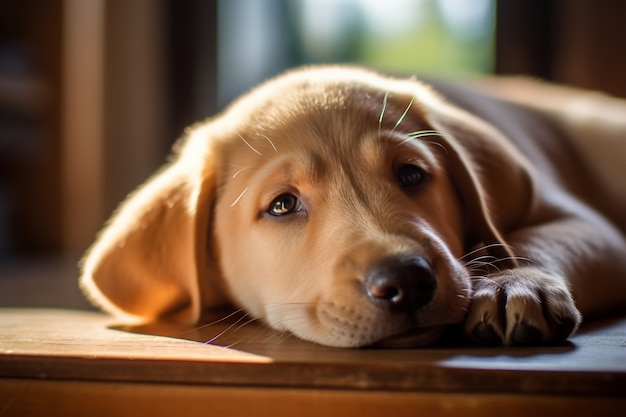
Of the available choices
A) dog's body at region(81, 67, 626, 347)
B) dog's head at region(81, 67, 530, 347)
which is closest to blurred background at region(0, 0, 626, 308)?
dog's body at region(81, 67, 626, 347)

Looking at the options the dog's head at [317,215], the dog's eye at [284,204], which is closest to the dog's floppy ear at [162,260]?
the dog's head at [317,215]

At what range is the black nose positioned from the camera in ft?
6.95

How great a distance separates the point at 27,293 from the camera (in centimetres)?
506

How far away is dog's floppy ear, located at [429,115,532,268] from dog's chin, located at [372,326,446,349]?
0.57 meters

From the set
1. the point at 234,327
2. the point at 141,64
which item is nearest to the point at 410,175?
the point at 234,327

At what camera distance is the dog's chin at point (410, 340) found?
2223 millimetres

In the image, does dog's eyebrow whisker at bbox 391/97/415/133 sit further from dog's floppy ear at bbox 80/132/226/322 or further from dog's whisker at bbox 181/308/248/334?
dog's whisker at bbox 181/308/248/334

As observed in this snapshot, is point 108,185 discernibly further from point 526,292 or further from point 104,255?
point 526,292

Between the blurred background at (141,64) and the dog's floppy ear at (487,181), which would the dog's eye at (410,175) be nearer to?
the dog's floppy ear at (487,181)

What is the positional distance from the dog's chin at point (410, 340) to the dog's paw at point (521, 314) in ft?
0.39

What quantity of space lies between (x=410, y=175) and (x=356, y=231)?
467 mm

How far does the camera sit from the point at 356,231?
2416 mm

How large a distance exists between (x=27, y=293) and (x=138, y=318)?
2.29m

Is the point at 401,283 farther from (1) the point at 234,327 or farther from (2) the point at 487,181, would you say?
(2) the point at 487,181
